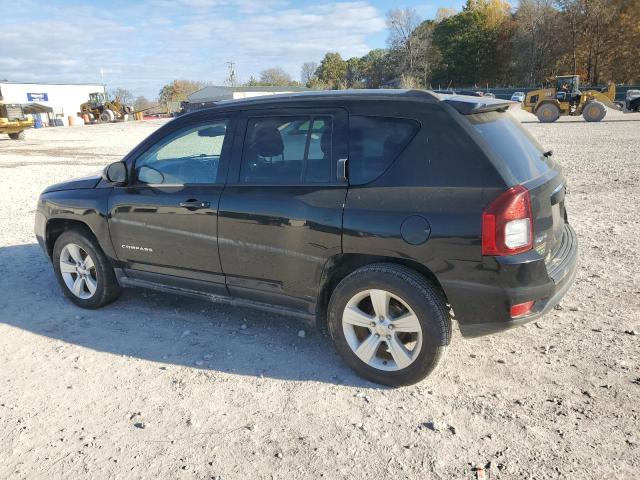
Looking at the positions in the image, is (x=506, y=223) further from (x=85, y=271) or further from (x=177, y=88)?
(x=177, y=88)

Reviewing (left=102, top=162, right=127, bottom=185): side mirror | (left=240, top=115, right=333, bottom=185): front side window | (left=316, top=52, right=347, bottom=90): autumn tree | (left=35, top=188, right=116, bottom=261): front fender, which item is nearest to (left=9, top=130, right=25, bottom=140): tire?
(left=35, top=188, right=116, bottom=261): front fender

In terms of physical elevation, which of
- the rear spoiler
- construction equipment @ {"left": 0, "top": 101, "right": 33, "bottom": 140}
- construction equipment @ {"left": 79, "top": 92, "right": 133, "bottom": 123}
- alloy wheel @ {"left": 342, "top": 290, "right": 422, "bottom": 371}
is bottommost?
alloy wheel @ {"left": 342, "top": 290, "right": 422, "bottom": 371}

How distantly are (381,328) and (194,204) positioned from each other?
1699 millimetres

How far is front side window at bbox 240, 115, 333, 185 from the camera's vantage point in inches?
135

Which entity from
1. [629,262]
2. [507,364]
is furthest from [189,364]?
[629,262]

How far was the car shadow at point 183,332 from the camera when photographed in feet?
11.9

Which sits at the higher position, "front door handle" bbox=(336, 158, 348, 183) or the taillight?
"front door handle" bbox=(336, 158, 348, 183)

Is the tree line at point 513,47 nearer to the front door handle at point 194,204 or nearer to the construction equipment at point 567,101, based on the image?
the construction equipment at point 567,101

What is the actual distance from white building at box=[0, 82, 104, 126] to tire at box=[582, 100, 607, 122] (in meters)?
54.0

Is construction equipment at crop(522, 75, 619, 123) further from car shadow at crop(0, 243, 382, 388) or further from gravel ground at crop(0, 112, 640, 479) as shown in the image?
car shadow at crop(0, 243, 382, 388)

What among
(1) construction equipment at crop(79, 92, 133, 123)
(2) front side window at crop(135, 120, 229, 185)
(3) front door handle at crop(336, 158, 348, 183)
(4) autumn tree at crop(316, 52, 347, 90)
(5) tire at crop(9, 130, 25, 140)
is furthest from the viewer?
(4) autumn tree at crop(316, 52, 347, 90)

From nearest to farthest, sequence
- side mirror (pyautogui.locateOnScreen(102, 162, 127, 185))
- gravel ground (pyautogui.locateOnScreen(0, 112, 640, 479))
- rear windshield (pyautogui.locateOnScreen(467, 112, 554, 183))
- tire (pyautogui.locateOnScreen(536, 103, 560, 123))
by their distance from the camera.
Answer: gravel ground (pyautogui.locateOnScreen(0, 112, 640, 479)) < rear windshield (pyautogui.locateOnScreen(467, 112, 554, 183)) < side mirror (pyautogui.locateOnScreen(102, 162, 127, 185)) < tire (pyautogui.locateOnScreen(536, 103, 560, 123))

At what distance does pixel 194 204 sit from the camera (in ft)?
12.6

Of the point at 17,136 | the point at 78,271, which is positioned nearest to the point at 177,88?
the point at 17,136
